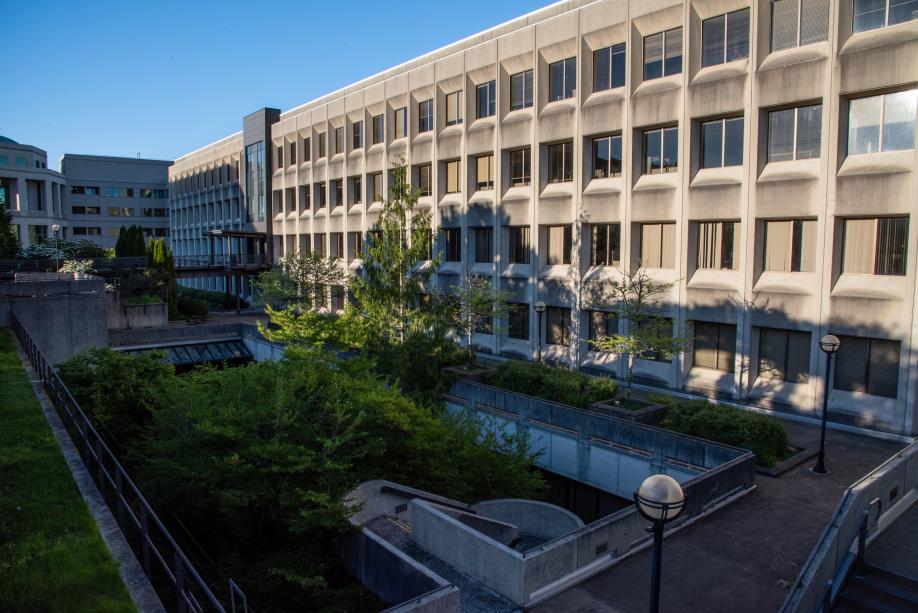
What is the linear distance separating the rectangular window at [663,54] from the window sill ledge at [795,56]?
3917 mm

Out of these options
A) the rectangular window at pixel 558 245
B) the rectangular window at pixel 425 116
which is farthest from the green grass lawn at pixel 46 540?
the rectangular window at pixel 425 116

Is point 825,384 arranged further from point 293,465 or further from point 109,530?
point 109,530

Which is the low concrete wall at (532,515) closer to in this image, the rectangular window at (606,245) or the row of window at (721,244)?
the row of window at (721,244)

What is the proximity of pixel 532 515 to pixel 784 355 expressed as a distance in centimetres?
1286

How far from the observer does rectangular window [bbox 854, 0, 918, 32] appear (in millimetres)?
20078

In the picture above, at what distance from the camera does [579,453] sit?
19.6 meters

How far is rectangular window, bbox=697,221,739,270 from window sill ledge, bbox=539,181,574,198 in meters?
6.60

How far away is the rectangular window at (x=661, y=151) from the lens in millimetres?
26328

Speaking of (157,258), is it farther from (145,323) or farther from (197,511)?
(197,511)

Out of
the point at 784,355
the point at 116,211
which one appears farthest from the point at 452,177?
the point at 116,211

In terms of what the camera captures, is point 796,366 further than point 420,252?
No

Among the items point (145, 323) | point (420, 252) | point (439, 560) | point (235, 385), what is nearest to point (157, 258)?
point (145, 323)

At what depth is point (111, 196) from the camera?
10019 centimetres

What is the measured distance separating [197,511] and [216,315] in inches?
1706
